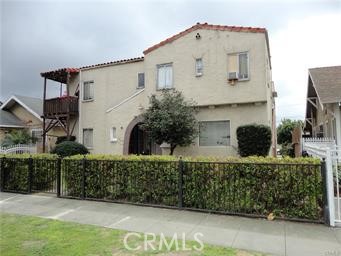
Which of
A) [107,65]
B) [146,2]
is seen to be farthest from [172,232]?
[107,65]

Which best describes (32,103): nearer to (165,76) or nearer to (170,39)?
(165,76)

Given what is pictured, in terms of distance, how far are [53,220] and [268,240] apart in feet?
15.5

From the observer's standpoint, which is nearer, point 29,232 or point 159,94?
point 29,232

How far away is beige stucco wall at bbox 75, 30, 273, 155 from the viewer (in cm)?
1435

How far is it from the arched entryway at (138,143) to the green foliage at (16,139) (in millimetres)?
9469

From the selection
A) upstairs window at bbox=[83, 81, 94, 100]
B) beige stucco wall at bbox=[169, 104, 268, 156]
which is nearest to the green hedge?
beige stucco wall at bbox=[169, 104, 268, 156]

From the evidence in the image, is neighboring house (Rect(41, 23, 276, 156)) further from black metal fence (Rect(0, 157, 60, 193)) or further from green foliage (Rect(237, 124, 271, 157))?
black metal fence (Rect(0, 157, 60, 193))

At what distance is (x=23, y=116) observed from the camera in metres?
26.0

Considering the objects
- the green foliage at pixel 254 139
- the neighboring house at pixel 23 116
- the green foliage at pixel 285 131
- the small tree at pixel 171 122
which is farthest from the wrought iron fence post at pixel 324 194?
the green foliage at pixel 285 131

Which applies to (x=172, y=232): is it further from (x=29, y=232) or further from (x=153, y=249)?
(x=29, y=232)

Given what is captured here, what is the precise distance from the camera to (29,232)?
5844 mm

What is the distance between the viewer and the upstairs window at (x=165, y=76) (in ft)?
53.6

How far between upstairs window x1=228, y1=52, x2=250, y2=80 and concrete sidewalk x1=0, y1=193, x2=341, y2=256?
30.6ft

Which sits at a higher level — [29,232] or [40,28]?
[40,28]
